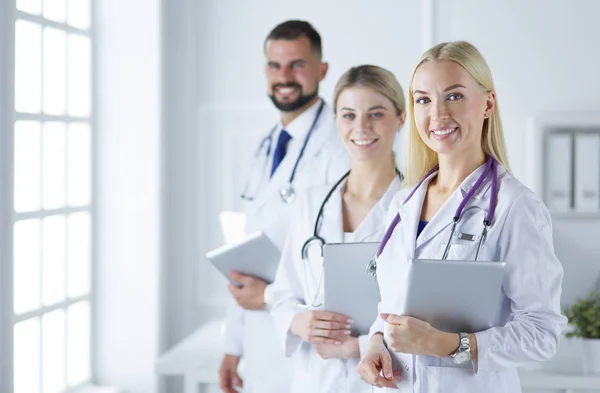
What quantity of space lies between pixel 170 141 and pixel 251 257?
1.43 meters

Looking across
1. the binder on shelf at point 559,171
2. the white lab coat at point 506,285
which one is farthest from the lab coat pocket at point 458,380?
the binder on shelf at point 559,171

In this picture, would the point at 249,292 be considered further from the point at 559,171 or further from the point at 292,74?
the point at 559,171

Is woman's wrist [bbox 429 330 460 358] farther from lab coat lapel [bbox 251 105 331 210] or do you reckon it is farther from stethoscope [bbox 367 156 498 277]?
lab coat lapel [bbox 251 105 331 210]

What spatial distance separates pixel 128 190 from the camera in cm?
332

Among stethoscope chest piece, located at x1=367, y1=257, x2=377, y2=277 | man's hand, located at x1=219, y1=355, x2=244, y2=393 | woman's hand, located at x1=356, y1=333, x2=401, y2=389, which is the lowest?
man's hand, located at x1=219, y1=355, x2=244, y2=393

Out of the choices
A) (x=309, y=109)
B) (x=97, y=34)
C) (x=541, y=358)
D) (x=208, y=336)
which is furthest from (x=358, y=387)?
(x=97, y=34)

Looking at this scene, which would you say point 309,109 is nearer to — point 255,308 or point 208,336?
point 255,308

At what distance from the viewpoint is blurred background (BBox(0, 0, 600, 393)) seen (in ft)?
9.47

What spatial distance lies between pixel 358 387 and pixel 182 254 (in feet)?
6.21

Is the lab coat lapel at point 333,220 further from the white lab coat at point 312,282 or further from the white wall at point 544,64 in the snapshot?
the white wall at point 544,64

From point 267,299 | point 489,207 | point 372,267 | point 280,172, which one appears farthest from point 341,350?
point 280,172

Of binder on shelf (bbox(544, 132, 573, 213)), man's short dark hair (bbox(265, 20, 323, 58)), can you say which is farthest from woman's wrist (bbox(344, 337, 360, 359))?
binder on shelf (bbox(544, 132, 573, 213))

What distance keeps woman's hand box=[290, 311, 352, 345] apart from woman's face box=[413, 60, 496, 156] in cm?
53

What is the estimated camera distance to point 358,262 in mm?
1829
